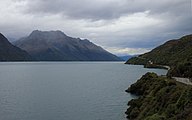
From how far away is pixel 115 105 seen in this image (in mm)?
75875

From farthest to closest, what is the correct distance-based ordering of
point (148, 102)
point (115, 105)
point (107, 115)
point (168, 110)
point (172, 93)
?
point (115, 105)
point (107, 115)
point (148, 102)
point (172, 93)
point (168, 110)

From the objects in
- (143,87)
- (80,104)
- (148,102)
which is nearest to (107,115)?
(148,102)

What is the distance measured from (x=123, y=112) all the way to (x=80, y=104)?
15.7 metres

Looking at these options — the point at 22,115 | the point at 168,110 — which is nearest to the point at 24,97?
the point at 22,115

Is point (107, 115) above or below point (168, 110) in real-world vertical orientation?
below

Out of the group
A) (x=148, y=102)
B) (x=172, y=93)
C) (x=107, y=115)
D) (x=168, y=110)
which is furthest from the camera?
(x=107, y=115)

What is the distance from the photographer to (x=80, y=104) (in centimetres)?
7819

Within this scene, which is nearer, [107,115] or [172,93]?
[172,93]

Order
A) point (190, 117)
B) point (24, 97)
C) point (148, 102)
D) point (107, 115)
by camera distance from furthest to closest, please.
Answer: point (24, 97), point (107, 115), point (148, 102), point (190, 117)

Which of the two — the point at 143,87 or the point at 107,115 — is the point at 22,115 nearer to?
the point at 107,115

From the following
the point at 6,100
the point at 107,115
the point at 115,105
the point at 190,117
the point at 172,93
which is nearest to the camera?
the point at 190,117

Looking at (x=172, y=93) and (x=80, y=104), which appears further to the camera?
(x=80, y=104)

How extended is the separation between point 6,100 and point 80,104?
2161 cm

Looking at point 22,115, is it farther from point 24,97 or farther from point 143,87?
point 143,87
